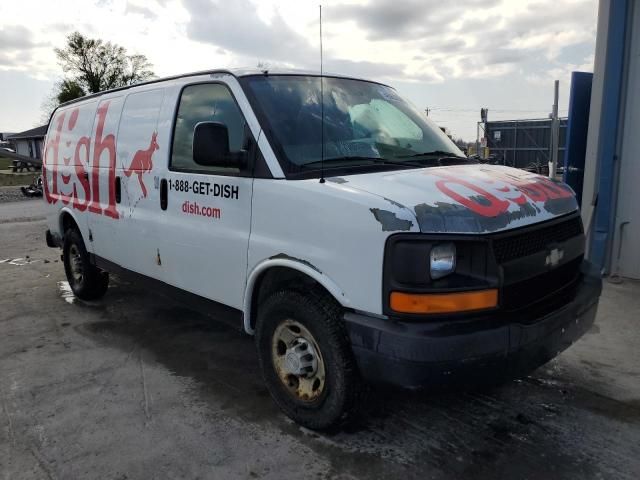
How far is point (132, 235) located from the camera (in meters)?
4.55

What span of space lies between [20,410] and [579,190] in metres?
6.65

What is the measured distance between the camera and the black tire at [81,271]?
581 cm

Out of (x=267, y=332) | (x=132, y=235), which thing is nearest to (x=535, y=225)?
(x=267, y=332)

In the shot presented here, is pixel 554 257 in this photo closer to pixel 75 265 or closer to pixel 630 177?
pixel 630 177

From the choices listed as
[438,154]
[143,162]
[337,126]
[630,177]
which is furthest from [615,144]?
[143,162]

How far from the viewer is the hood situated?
2.58 m

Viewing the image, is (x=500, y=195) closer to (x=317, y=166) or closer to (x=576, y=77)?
(x=317, y=166)

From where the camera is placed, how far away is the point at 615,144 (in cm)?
626

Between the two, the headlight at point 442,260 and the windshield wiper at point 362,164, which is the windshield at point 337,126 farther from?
the headlight at point 442,260

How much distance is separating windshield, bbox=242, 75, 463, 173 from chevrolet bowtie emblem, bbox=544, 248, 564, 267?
3.16 ft

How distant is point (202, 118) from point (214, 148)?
737 mm

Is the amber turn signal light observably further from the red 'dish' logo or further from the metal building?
the metal building

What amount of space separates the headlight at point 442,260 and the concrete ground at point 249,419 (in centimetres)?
63

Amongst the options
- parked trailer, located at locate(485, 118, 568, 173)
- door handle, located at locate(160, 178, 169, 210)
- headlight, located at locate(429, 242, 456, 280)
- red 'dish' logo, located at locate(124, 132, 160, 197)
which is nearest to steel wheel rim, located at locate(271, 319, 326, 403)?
headlight, located at locate(429, 242, 456, 280)
